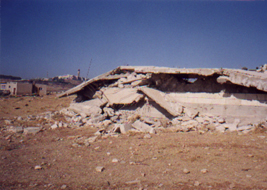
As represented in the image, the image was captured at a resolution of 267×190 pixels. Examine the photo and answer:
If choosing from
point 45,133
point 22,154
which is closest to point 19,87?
point 45,133

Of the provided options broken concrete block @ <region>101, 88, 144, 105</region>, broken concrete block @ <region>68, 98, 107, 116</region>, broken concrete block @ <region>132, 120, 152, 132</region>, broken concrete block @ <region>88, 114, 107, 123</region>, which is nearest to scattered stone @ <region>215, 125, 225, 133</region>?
broken concrete block @ <region>132, 120, 152, 132</region>

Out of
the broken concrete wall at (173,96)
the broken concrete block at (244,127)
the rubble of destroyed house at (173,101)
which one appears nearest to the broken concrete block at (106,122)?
the rubble of destroyed house at (173,101)

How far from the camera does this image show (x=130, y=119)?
6801mm

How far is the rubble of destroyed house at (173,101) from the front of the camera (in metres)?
5.64

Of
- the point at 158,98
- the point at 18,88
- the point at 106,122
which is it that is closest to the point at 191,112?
the point at 158,98

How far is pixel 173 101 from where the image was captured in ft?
21.5

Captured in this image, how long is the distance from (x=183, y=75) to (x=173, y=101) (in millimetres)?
1176

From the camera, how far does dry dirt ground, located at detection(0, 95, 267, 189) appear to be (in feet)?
8.95

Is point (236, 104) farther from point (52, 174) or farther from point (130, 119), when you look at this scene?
point (52, 174)

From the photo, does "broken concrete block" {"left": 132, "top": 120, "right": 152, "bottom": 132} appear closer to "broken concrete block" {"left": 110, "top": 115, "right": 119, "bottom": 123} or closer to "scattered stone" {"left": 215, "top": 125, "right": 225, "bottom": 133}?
"broken concrete block" {"left": 110, "top": 115, "right": 119, "bottom": 123}

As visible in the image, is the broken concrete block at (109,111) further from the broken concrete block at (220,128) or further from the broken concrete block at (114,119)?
the broken concrete block at (220,128)

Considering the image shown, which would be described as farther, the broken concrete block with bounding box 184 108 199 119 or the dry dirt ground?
the broken concrete block with bounding box 184 108 199 119

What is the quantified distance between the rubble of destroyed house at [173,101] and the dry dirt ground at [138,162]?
0.68 meters

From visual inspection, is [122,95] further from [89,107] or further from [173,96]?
[173,96]
